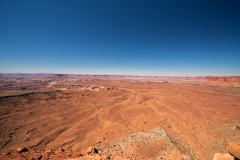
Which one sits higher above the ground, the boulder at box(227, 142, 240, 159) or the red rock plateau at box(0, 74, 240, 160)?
the boulder at box(227, 142, 240, 159)

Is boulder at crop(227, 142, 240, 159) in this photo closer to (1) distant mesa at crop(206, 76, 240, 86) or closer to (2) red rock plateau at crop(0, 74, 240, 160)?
(2) red rock plateau at crop(0, 74, 240, 160)

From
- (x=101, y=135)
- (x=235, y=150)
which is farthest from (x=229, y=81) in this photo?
(x=235, y=150)

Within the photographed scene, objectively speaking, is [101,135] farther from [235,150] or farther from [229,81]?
[229,81]

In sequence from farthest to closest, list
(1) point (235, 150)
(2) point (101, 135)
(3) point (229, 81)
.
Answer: (3) point (229, 81), (2) point (101, 135), (1) point (235, 150)

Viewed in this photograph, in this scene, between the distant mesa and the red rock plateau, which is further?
the distant mesa

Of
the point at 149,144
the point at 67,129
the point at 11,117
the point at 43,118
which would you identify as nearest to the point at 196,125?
the point at 149,144

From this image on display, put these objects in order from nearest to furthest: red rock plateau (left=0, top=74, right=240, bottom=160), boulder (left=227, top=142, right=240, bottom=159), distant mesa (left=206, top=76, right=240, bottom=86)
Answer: boulder (left=227, top=142, right=240, bottom=159) → red rock plateau (left=0, top=74, right=240, bottom=160) → distant mesa (left=206, top=76, right=240, bottom=86)

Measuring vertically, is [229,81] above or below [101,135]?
above

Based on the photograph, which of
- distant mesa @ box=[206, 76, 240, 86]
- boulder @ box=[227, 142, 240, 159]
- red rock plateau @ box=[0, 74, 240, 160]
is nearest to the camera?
boulder @ box=[227, 142, 240, 159]

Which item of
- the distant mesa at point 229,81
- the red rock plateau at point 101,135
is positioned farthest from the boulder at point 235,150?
the distant mesa at point 229,81

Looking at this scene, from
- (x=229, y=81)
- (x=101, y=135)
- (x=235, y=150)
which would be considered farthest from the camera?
(x=229, y=81)

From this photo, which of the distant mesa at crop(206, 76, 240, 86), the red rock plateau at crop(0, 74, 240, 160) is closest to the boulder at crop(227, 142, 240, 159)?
the red rock plateau at crop(0, 74, 240, 160)

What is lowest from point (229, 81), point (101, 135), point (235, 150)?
point (101, 135)
